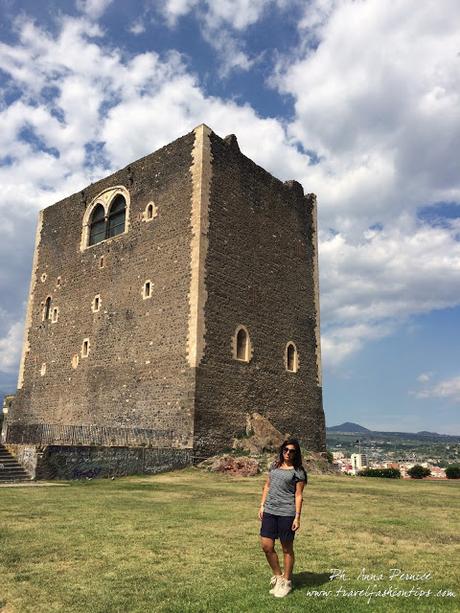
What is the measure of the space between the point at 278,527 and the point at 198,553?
1724 mm

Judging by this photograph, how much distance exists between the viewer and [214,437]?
19.8 m

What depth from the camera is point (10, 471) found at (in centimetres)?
1580

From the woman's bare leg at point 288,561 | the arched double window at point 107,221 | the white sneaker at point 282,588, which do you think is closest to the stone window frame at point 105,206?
the arched double window at point 107,221

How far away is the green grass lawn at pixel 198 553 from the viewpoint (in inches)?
190

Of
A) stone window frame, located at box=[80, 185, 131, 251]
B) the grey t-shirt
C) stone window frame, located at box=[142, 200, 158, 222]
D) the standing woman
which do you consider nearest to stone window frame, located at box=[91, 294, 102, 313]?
stone window frame, located at box=[80, 185, 131, 251]

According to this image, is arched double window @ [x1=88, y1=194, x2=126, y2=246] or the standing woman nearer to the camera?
the standing woman

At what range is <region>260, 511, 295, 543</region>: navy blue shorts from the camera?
17.1ft

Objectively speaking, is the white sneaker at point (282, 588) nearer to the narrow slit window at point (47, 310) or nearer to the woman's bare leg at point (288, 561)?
the woman's bare leg at point (288, 561)

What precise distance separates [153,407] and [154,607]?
53.2ft

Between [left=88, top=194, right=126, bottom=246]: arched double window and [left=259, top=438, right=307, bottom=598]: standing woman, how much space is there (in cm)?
2113

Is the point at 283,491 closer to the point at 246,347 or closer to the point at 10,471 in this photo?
the point at 10,471

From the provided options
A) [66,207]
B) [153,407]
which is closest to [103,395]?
[153,407]

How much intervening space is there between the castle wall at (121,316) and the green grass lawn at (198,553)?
909cm

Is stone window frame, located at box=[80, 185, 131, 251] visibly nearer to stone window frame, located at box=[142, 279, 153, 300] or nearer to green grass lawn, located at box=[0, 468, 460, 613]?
stone window frame, located at box=[142, 279, 153, 300]
